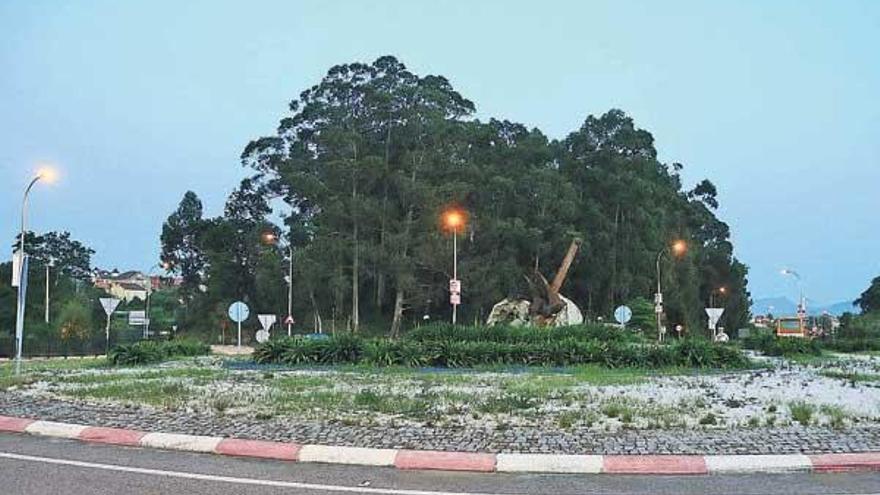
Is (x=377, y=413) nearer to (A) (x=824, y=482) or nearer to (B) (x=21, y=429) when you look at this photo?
(B) (x=21, y=429)

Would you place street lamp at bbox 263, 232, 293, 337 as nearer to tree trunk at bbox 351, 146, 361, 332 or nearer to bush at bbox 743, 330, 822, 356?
tree trunk at bbox 351, 146, 361, 332

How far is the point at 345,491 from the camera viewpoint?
21.4ft

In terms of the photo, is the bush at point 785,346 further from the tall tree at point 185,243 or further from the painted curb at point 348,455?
the tall tree at point 185,243

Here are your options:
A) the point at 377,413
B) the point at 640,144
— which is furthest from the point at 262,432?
the point at 640,144

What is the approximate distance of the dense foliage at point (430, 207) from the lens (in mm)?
55406

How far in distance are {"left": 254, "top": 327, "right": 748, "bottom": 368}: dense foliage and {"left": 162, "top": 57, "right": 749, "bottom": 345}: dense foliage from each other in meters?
31.0

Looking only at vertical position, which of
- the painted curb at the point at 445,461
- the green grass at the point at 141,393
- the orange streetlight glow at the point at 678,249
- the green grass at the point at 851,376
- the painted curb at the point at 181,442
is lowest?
the green grass at the point at 851,376

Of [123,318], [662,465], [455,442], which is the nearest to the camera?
[662,465]

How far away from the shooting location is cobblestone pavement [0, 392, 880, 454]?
815cm

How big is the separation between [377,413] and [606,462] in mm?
3842

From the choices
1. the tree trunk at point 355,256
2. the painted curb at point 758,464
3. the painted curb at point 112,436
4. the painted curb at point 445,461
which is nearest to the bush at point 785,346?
the painted curb at point 758,464

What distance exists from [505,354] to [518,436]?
493 inches

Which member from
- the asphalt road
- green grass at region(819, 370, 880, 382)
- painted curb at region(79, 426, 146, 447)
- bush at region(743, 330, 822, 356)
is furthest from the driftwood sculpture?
the asphalt road

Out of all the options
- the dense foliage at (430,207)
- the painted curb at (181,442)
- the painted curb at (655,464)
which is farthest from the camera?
the dense foliage at (430,207)
